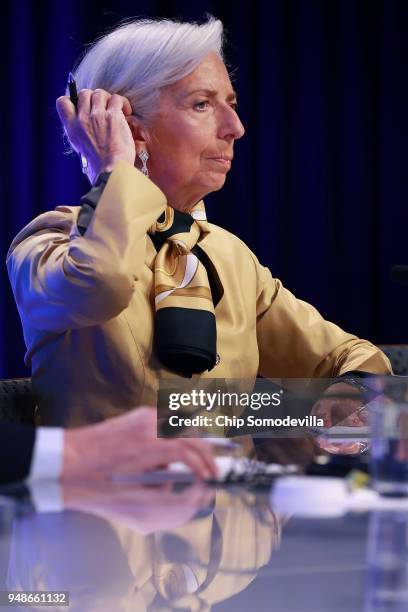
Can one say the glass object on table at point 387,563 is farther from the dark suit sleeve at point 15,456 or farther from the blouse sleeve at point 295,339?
the blouse sleeve at point 295,339

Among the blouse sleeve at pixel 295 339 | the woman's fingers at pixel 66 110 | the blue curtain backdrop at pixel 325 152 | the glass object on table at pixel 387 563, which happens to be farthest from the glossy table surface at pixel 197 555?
the blue curtain backdrop at pixel 325 152

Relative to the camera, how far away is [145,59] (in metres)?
1.86

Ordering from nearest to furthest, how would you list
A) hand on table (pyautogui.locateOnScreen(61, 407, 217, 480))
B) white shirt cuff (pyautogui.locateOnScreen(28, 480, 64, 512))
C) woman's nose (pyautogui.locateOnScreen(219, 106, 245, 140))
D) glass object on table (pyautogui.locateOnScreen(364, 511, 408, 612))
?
1. glass object on table (pyautogui.locateOnScreen(364, 511, 408, 612))
2. white shirt cuff (pyautogui.locateOnScreen(28, 480, 64, 512))
3. hand on table (pyautogui.locateOnScreen(61, 407, 217, 480))
4. woman's nose (pyautogui.locateOnScreen(219, 106, 245, 140))

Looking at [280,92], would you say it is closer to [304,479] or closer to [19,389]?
[19,389]

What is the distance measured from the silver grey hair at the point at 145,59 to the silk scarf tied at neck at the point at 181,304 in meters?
0.24

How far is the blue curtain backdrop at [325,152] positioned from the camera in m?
3.64

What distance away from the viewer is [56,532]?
824 mm

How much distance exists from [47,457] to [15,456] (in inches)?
1.3

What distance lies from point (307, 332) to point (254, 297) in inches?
5.8

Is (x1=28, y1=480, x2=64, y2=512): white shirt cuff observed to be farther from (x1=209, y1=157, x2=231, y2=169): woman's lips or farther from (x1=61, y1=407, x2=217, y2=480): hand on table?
(x1=209, y1=157, x2=231, y2=169): woman's lips

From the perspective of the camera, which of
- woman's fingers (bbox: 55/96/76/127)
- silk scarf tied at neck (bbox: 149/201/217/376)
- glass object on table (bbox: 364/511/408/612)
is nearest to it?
glass object on table (bbox: 364/511/408/612)

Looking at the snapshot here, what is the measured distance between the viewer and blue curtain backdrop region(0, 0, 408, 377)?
143 inches

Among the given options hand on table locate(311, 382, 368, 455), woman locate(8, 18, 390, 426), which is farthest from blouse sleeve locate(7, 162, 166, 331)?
hand on table locate(311, 382, 368, 455)

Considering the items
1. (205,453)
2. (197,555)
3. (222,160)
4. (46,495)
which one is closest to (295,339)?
(222,160)
